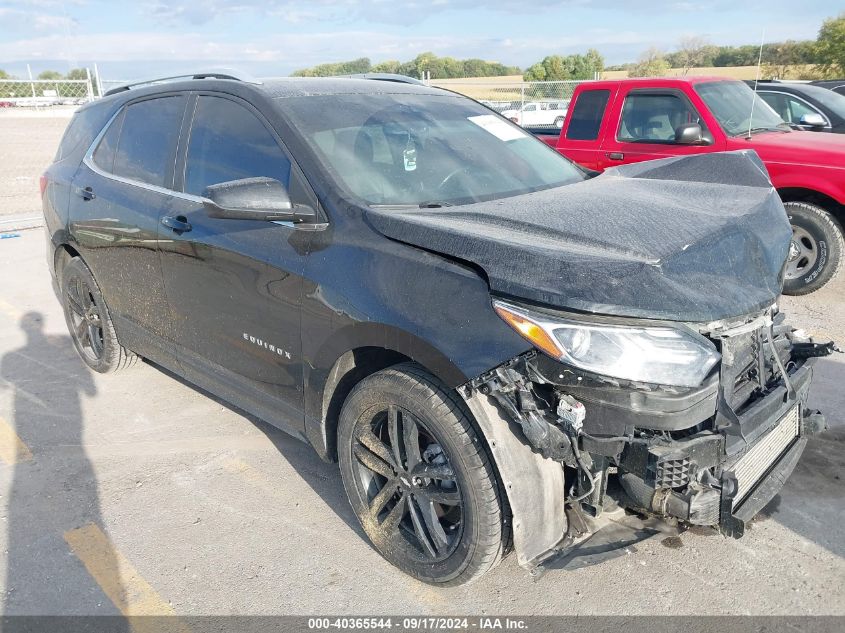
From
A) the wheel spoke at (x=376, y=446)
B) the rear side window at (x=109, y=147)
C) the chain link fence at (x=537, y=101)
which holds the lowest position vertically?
the wheel spoke at (x=376, y=446)

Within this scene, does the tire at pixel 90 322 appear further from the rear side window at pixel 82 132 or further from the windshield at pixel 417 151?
the windshield at pixel 417 151

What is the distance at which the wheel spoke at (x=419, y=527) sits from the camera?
2.63 meters

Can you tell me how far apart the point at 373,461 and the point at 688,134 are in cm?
498

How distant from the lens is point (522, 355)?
211 cm

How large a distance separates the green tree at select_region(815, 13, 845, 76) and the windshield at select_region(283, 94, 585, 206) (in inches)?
934

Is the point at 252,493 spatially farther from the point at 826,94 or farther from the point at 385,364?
the point at 826,94

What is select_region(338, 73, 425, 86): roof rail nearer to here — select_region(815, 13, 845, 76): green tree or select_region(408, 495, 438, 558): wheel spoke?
select_region(408, 495, 438, 558): wheel spoke

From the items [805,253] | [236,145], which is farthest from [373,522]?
[805,253]

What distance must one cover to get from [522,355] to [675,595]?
4.06 feet

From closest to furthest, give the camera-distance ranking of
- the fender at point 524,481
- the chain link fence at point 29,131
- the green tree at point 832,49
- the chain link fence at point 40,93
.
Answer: the fender at point 524,481, the chain link fence at point 29,131, the green tree at point 832,49, the chain link fence at point 40,93

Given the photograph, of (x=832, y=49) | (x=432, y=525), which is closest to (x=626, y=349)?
(x=432, y=525)

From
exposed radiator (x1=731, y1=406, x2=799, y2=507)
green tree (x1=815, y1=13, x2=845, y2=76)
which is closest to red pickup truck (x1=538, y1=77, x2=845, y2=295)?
exposed radiator (x1=731, y1=406, x2=799, y2=507)

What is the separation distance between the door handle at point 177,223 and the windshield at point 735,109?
17.4 feet

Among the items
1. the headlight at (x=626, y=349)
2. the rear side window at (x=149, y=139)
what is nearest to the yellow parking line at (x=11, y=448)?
the rear side window at (x=149, y=139)
